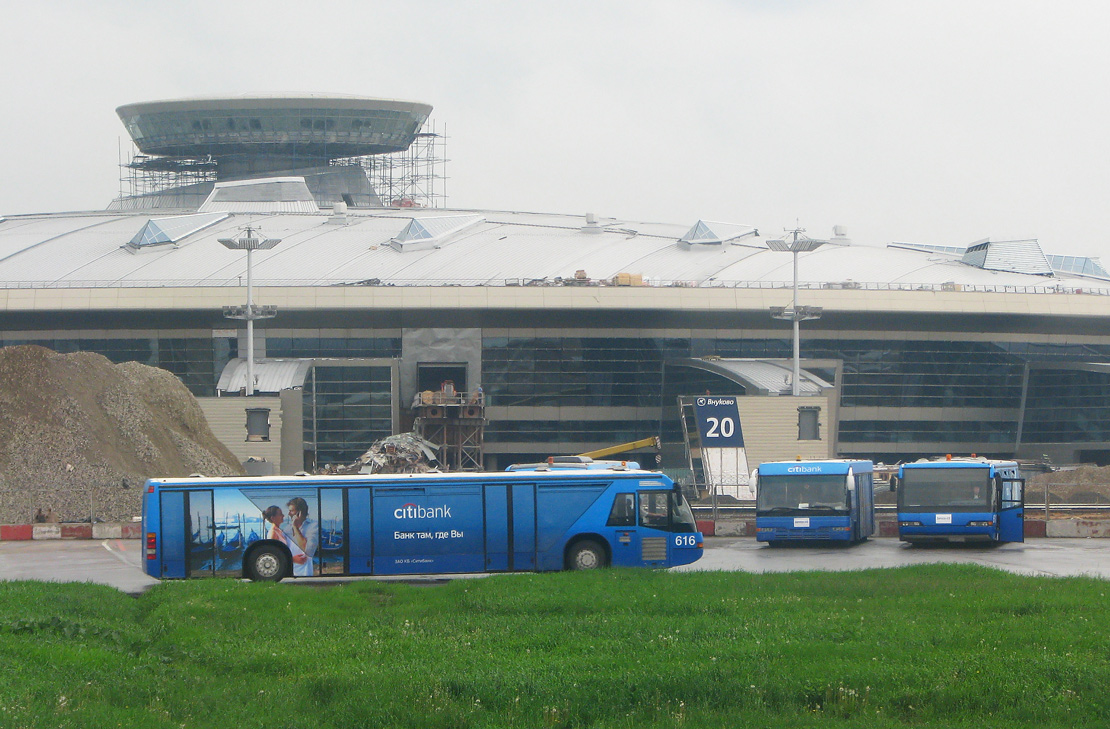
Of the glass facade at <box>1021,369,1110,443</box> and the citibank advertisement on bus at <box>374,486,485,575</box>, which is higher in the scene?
the glass facade at <box>1021,369,1110,443</box>

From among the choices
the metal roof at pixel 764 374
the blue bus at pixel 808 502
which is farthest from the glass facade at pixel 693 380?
the blue bus at pixel 808 502

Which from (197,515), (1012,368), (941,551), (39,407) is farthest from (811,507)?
(1012,368)

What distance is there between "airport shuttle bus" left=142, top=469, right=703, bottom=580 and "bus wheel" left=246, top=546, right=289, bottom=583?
20 millimetres

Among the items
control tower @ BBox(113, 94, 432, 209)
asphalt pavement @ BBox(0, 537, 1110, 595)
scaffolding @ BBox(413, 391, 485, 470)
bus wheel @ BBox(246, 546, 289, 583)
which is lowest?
asphalt pavement @ BBox(0, 537, 1110, 595)

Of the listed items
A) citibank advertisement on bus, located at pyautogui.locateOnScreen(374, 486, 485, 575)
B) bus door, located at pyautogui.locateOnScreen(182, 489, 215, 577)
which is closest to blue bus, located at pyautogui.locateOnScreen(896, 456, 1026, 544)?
citibank advertisement on bus, located at pyautogui.locateOnScreen(374, 486, 485, 575)

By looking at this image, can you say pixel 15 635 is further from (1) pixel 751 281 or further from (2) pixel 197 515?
(1) pixel 751 281

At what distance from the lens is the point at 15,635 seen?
16.4m

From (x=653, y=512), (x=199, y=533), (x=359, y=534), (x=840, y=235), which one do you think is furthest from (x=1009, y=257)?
(x=199, y=533)

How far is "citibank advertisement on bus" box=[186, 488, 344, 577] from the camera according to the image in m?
26.7

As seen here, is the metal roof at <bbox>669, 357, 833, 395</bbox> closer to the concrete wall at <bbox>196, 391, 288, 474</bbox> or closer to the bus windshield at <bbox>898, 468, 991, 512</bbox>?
the concrete wall at <bbox>196, 391, 288, 474</bbox>

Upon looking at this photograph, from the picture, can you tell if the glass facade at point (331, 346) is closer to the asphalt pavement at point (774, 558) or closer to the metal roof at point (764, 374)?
the metal roof at point (764, 374)

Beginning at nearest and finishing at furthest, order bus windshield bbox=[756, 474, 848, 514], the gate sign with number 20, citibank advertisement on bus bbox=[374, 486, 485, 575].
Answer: citibank advertisement on bus bbox=[374, 486, 485, 575], bus windshield bbox=[756, 474, 848, 514], the gate sign with number 20

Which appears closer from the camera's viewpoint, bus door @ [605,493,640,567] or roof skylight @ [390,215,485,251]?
bus door @ [605,493,640,567]

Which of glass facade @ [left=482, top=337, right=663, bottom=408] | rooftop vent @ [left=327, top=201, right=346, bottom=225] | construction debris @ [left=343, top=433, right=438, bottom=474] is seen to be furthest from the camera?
rooftop vent @ [left=327, top=201, right=346, bottom=225]
